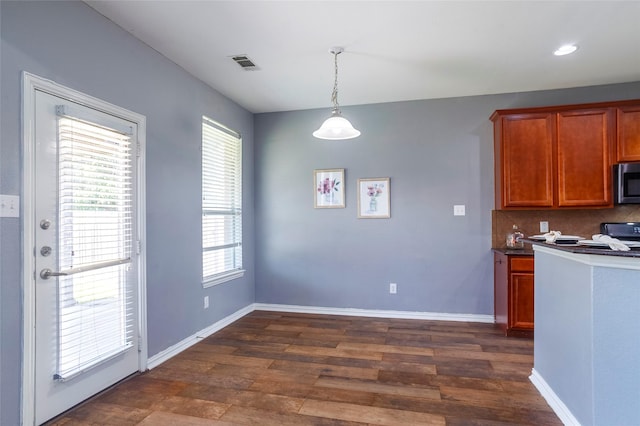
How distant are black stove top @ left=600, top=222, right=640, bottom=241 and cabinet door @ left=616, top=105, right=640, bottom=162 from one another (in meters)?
0.71

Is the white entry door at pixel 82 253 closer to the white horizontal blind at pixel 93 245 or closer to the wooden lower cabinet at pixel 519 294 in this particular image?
the white horizontal blind at pixel 93 245

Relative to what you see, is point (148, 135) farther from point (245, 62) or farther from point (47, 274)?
point (47, 274)

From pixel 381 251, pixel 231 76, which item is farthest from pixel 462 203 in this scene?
pixel 231 76

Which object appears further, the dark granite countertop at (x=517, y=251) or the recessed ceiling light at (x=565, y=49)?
the dark granite countertop at (x=517, y=251)

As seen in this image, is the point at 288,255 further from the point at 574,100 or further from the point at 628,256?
the point at 574,100

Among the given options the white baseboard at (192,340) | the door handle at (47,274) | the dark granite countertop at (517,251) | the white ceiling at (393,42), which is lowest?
the white baseboard at (192,340)

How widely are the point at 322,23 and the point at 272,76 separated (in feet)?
3.52

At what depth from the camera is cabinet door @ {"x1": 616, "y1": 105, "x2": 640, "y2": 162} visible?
3.37 m

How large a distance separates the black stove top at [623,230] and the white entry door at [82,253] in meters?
4.66

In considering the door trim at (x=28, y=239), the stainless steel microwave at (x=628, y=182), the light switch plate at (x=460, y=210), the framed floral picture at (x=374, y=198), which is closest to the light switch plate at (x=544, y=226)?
the stainless steel microwave at (x=628, y=182)

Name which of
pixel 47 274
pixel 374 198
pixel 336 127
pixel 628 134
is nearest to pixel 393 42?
pixel 336 127

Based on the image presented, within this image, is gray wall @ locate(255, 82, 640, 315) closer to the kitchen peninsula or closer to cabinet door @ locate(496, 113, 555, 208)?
cabinet door @ locate(496, 113, 555, 208)

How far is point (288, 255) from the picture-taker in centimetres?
A: 456

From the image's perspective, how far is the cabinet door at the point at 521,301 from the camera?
3.37 m
